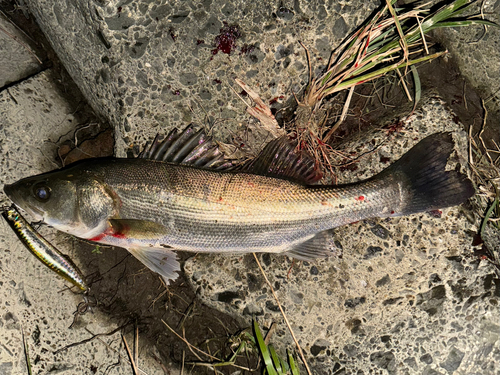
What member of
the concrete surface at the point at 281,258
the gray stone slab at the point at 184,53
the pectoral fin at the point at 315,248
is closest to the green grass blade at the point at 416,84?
the concrete surface at the point at 281,258

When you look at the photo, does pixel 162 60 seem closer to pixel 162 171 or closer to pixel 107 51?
pixel 107 51

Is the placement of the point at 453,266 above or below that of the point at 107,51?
below

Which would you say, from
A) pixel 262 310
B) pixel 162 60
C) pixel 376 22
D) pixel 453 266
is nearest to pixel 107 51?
pixel 162 60

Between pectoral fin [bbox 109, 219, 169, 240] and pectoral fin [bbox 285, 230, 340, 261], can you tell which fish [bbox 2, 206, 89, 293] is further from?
pectoral fin [bbox 285, 230, 340, 261]

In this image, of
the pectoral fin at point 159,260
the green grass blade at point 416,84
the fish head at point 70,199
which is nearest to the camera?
the fish head at point 70,199

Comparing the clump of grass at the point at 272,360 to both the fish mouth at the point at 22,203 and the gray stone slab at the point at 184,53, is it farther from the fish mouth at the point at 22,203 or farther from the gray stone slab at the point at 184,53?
the fish mouth at the point at 22,203
